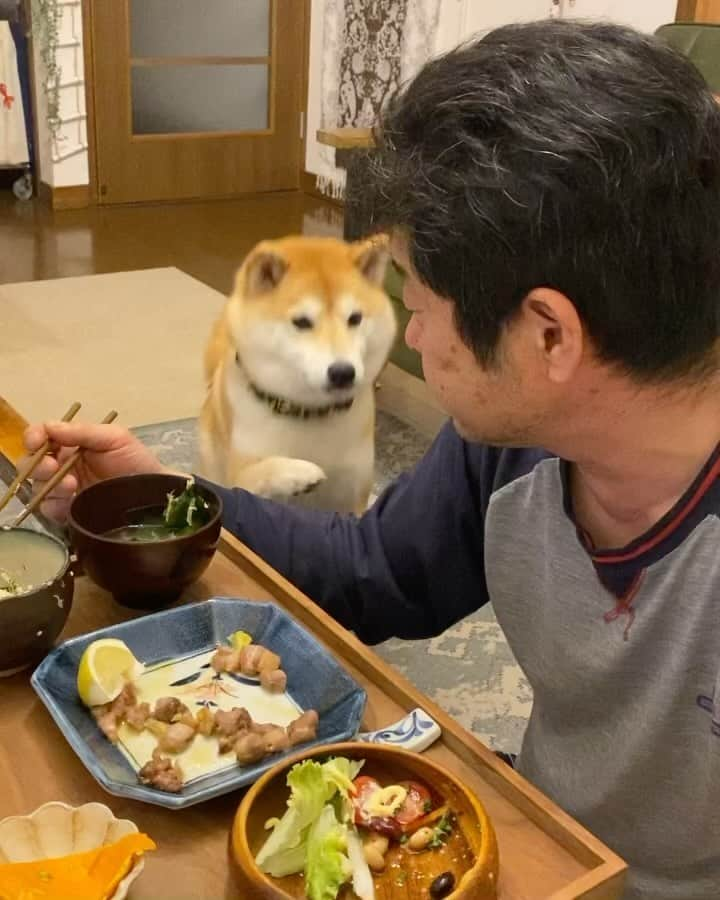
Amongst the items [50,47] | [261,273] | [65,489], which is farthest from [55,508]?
[50,47]

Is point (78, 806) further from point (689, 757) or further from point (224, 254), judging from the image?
point (224, 254)

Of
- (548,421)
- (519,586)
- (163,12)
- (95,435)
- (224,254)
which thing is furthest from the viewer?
(163,12)

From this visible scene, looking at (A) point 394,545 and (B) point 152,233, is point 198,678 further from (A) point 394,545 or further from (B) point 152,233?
(B) point 152,233

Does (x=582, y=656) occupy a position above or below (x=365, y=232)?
below

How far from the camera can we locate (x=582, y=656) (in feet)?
2.67

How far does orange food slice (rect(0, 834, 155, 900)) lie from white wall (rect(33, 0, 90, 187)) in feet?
14.7

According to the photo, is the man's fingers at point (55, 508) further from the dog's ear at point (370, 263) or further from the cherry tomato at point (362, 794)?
the dog's ear at point (370, 263)

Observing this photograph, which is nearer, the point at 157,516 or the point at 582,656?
the point at 582,656

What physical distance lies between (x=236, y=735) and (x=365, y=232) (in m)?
0.42

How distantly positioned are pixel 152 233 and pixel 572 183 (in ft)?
13.4

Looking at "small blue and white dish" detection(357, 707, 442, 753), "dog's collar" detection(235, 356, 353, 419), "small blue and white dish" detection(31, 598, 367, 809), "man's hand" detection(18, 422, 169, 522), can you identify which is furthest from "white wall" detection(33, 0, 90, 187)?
"small blue and white dish" detection(357, 707, 442, 753)

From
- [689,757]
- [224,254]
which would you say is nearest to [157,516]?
[689,757]

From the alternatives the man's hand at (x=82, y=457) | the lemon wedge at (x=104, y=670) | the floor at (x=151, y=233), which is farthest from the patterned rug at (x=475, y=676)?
the floor at (x=151, y=233)

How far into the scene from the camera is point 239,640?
31.9 inches
